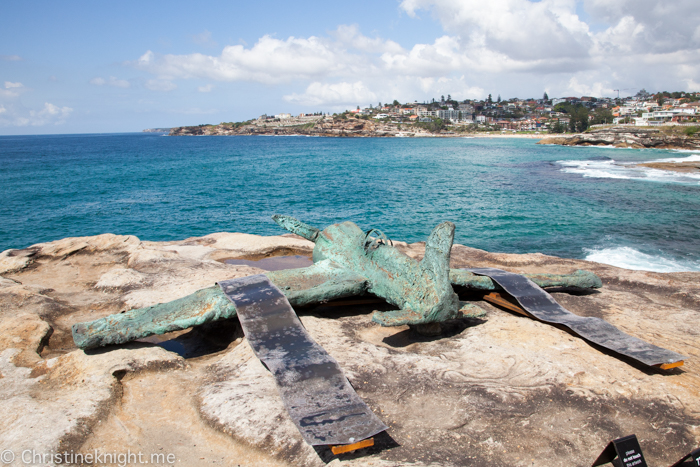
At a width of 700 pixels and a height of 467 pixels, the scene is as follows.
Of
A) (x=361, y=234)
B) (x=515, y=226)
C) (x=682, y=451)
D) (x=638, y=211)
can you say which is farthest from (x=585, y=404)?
(x=638, y=211)

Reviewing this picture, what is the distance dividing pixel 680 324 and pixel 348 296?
619 centimetres

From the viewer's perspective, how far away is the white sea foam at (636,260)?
49.5 feet

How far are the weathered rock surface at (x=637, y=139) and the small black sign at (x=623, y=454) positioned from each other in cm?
9050

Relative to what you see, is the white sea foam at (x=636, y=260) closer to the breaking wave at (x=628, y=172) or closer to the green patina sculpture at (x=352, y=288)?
the green patina sculpture at (x=352, y=288)

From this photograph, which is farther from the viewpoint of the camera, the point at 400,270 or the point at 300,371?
the point at 400,270

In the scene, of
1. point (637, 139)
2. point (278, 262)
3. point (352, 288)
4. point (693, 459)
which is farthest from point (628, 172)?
point (693, 459)

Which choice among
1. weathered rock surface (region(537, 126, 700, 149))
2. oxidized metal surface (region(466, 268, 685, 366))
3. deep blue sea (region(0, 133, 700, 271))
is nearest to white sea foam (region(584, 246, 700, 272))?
deep blue sea (region(0, 133, 700, 271))

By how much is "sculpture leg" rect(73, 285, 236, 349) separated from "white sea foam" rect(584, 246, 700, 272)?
15.1 metres

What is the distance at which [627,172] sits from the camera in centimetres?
4334

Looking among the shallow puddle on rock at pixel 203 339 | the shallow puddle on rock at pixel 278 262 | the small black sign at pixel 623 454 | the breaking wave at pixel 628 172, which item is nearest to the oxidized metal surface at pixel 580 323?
the small black sign at pixel 623 454

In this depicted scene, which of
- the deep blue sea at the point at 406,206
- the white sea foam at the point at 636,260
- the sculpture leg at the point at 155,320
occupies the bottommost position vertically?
the white sea foam at the point at 636,260

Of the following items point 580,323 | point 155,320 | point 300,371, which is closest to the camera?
point 300,371

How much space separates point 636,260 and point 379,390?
50.6ft

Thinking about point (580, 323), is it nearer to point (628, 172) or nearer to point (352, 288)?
point (352, 288)
